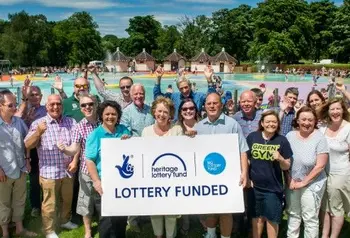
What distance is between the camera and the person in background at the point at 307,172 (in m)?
4.27

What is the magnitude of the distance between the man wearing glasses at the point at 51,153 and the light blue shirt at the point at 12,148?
18 centimetres

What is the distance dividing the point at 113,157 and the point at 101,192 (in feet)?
1.43

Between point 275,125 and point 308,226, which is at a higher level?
point 275,125

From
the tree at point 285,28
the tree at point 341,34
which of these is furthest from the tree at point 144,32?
the tree at point 341,34

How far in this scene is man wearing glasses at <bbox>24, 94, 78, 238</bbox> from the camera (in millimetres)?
4750

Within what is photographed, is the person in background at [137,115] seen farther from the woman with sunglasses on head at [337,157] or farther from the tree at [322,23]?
the tree at [322,23]

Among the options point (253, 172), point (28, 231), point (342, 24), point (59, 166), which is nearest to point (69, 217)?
point (28, 231)

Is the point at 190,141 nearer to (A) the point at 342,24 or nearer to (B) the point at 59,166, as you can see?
(B) the point at 59,166

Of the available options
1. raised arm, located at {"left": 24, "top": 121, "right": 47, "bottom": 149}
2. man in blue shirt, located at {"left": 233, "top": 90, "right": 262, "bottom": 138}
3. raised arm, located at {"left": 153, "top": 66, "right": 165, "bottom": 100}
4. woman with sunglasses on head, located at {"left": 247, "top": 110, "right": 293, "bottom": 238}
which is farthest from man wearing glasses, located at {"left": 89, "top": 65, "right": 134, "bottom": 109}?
woman with sunglasses on head, located at {"left": 247, "top": 110, "right": 293, "bottom": 238}

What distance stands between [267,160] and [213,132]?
72 cm

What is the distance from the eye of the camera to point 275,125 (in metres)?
4.27

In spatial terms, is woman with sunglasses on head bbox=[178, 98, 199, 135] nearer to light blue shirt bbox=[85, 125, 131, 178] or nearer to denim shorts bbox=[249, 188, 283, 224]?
light blue shirt bbox=[85, 125, 131, 178]

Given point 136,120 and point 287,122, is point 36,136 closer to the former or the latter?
point 136,120

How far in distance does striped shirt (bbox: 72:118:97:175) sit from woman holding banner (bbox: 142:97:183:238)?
749 millimetres
